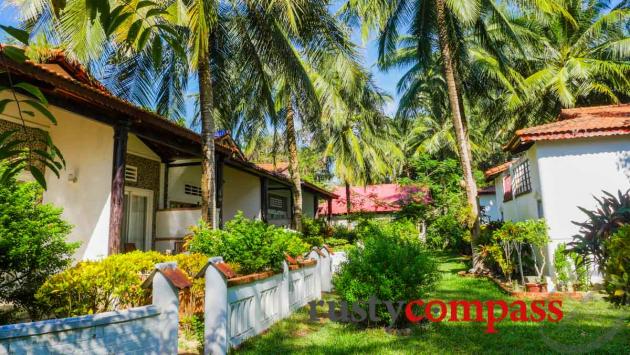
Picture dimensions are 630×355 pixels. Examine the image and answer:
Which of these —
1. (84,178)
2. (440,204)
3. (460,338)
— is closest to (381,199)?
(440,204)

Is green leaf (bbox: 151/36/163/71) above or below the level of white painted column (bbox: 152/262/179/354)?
above

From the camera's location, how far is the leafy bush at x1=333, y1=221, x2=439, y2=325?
632 cm

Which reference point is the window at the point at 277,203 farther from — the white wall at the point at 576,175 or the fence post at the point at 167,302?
the fence post at the point at 167,302

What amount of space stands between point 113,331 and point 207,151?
5.89 m

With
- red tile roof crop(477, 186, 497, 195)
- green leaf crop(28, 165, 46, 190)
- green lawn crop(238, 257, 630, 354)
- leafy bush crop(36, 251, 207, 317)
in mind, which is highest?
red tile roof crop(477, 186, 497, 195)

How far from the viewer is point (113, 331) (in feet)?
12.1

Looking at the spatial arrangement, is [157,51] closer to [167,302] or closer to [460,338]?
[167,302]

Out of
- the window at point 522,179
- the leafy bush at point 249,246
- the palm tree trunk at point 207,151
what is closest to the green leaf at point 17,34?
the leafy bush at point 249,246

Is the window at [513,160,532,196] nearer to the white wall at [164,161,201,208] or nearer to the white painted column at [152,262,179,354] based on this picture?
the white painted column at [152,262,179,354]

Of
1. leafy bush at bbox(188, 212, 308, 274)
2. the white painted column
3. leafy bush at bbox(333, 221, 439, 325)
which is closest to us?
the white painted column

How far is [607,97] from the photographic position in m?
19.9

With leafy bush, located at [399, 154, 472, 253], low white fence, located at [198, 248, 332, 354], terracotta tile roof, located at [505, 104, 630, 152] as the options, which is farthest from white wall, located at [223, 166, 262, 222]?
terracotta tile roof, located at [505, 104, 630, 152]

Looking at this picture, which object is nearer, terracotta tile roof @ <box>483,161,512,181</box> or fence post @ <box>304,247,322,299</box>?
A: fence post @ <box>304,247,322,299</box>

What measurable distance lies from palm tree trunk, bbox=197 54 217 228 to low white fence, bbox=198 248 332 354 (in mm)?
2487
